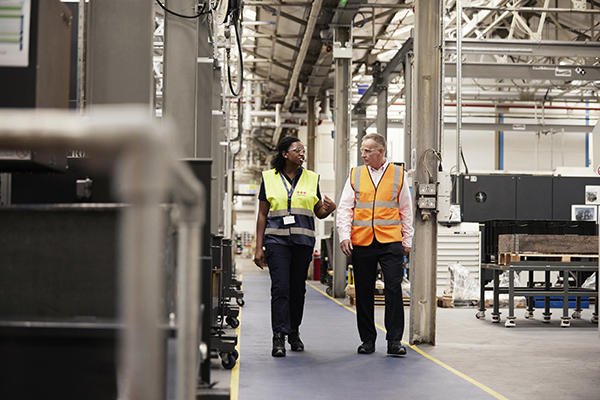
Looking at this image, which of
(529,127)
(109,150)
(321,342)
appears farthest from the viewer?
(529,127)

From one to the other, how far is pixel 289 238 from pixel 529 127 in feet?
56.1

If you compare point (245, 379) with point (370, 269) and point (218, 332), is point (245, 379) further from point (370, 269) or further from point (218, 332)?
point (370, 269)

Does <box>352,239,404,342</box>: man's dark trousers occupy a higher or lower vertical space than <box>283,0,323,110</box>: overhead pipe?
lower

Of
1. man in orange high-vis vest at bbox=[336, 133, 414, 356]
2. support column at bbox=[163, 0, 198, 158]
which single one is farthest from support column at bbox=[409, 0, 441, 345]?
support column at bbox=[163, 0, 198, 158]

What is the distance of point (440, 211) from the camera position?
239 inches

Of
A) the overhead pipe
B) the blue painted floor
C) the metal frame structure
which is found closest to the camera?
the metal frame structure

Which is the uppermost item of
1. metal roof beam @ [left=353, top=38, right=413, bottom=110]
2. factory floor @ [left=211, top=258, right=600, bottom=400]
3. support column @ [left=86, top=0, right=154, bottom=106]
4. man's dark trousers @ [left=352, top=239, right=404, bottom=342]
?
metal roof beam @ [left=353, top=38, right=413, bottom=110]

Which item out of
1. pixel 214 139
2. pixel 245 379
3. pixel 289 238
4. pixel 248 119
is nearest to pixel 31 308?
pixel 245 379

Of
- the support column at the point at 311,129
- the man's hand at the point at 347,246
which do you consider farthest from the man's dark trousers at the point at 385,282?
the support column at the point at 311,129

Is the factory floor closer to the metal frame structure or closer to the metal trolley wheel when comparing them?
the metal trolley wheel

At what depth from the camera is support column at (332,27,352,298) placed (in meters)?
11.6

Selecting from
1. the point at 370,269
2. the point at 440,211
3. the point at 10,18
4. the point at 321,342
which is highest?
the point at 10,18

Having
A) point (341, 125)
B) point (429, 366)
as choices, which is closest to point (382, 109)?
point (341, 125)

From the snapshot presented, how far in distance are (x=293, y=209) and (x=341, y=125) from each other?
6744mm
